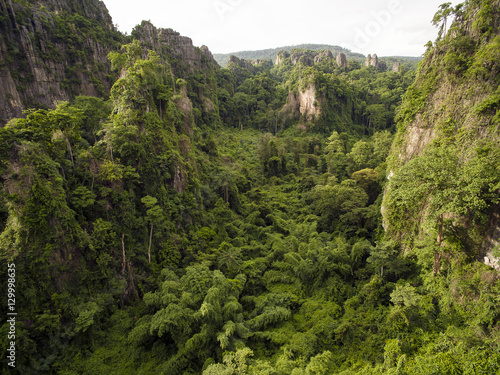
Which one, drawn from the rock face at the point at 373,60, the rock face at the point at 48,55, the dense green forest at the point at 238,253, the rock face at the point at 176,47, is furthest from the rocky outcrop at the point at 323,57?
the dense green forest at the point at 238,253

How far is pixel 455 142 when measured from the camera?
13.2 metres

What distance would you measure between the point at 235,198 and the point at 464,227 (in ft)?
63.4

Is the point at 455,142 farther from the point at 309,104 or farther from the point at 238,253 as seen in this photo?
the point at 309,104

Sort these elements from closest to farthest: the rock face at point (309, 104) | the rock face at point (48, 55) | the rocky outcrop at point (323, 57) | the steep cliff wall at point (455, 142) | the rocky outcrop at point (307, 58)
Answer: the steep cliff wall at point (455, 142)
the rock face at point (48, 55)
the rock face at point (309, 104)
the rocky outcrop at point (307, 58)
the rocky outcrop at point (323, 57)

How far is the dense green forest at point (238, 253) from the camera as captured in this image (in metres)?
10.3

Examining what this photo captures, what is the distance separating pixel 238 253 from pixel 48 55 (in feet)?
102

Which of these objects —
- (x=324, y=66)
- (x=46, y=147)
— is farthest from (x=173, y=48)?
(x=324, y=66)

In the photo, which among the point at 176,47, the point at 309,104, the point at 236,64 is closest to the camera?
the point at 176,47

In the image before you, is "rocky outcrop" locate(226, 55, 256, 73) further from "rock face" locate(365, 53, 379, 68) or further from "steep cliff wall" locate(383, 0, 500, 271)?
"steep cliff wall" locate(383, 0, 500, 271)

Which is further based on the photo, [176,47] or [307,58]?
[307,58]

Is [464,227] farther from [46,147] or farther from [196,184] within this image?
[46,147]

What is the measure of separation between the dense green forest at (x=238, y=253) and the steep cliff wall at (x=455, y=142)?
0.08 meters

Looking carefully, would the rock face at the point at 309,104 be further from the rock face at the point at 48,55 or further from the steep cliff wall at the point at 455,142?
the steep cliff wall at the point at 455,142

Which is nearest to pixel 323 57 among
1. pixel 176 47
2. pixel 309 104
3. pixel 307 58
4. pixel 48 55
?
pixel 307 58
